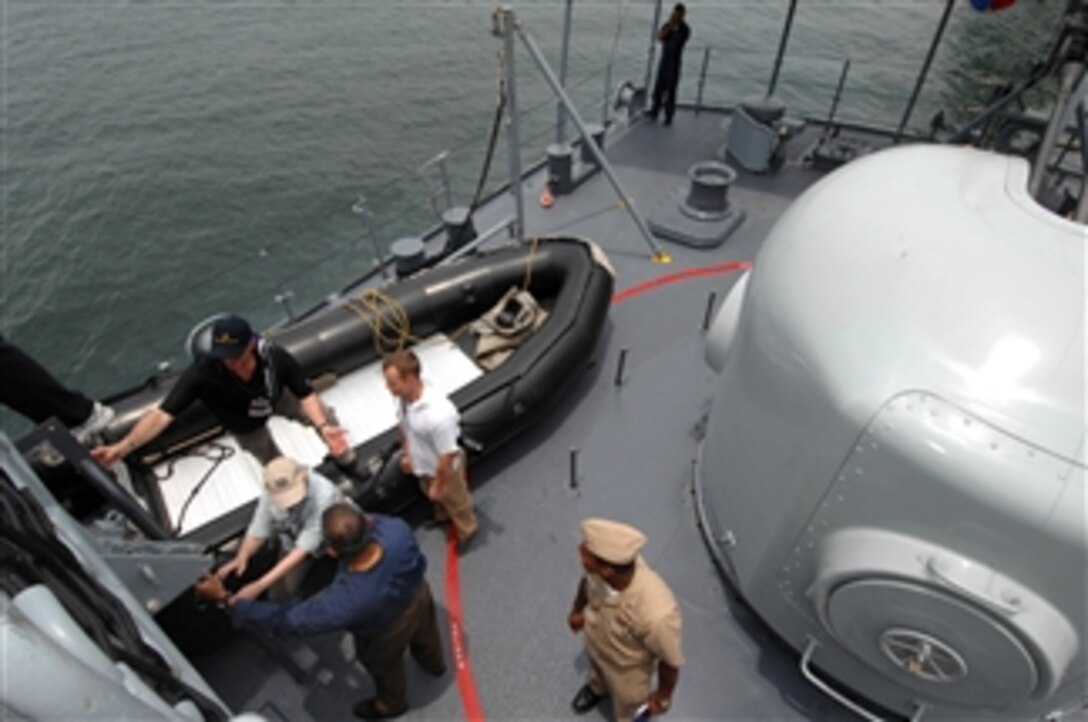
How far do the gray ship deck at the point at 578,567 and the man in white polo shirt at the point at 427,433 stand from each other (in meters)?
0.66

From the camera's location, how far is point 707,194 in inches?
288

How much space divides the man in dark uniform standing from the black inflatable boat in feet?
13.6

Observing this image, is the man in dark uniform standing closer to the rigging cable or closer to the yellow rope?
the yellow rope

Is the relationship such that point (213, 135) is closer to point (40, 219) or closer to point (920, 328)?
point (40, 219)

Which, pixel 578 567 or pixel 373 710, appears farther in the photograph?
pixel 578 567

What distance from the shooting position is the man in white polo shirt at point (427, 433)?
134 inches

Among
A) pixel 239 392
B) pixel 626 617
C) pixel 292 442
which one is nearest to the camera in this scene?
pixel 626 617

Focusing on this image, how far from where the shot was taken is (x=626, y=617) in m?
2.65

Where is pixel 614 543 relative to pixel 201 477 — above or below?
above

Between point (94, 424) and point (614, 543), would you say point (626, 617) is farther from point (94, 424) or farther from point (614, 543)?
point (94, 424)

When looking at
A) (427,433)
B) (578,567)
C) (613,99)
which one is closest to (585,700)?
(578,567)

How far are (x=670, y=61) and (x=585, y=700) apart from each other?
7951 millimetres

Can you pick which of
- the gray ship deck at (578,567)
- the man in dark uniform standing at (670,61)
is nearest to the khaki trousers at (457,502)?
the gray ship deck at (578,567)

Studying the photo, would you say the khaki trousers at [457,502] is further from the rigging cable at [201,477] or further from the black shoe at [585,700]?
the rigging cable at [201,477]
